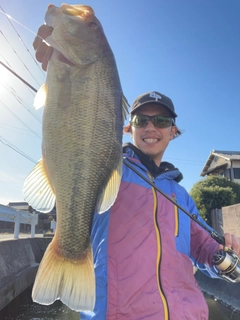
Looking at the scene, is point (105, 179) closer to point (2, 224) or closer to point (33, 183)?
point (33, 183)

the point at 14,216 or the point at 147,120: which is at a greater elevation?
the point at 147,120

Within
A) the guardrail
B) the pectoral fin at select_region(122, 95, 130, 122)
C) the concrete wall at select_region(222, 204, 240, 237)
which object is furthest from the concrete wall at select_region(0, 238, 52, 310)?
the concrete wall at select_region(222, 204, 240, 237)

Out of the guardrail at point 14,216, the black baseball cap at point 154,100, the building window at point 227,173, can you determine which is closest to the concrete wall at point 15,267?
the guardrail at point 14,216

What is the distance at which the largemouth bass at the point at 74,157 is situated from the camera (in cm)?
172

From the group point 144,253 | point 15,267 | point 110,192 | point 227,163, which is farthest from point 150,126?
point 227,163

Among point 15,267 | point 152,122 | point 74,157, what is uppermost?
point 152,122

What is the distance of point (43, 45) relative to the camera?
1977 millimetres

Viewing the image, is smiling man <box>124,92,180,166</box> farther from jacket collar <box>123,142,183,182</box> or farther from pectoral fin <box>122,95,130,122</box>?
pectoral fin <box>122,95,130,122</box>

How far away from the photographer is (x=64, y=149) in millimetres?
1756

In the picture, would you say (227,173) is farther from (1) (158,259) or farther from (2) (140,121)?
(1) (158,259)

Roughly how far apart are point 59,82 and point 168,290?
1.44 m

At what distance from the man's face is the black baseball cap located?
3 cm

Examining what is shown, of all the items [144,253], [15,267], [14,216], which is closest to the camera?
[144,253]

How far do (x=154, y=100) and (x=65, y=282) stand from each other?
1632mm
